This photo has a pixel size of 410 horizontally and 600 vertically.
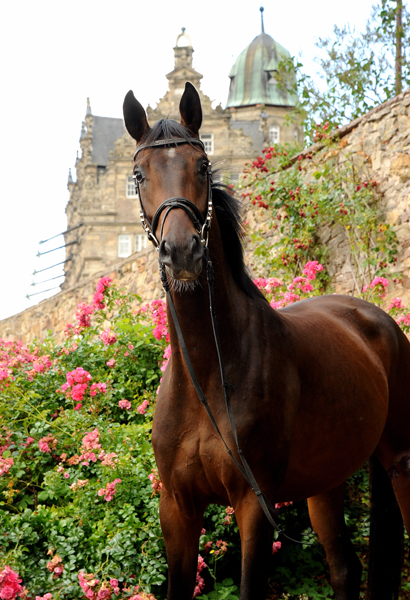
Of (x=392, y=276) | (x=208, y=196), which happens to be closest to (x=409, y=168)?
(x=392, y=276)

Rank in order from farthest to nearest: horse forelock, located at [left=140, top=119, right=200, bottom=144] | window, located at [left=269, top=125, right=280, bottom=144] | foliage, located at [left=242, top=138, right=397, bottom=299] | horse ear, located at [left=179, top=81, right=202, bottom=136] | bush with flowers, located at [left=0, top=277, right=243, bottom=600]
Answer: window, located at [left=269, top=125, right=280, bottom=144], foliage, located at [left=242, top=138, right=397, bottom=299], bush with flowers, located at [left=0, top=277, right=243, bottom=600], horse ear, located at [left=179, top=81, right=202, bottom=136], horse forelock, located at [left=140, top=119, right=200, bottom=144]

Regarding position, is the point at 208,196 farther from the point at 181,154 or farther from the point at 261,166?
the point at 261,166

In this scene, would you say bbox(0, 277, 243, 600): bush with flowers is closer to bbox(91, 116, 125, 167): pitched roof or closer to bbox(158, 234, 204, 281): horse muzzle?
bbox(158, 234, 204, 281): horse muzzle

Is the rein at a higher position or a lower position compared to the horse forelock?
lower

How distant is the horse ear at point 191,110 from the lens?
2.66 m

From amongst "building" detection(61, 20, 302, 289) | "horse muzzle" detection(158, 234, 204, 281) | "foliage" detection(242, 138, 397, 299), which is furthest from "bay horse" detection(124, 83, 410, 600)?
"building" detection(61, 20, 302, 289)

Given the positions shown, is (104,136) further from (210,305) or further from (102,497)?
(210,305)

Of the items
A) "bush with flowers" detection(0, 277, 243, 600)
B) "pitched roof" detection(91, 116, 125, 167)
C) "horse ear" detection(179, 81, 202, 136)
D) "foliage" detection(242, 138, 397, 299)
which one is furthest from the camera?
"pitched roof" detection(91, 116, 125, 167)

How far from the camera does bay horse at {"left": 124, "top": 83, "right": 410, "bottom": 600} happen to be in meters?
2.38

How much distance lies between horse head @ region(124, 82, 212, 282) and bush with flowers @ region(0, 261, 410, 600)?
6.19 feet

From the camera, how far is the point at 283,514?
4480mm

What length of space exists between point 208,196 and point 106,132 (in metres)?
44.6

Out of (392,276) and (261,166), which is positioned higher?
(261,166)

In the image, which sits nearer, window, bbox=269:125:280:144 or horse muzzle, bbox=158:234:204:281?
horse muzzle, bbox=158:234:204:281
